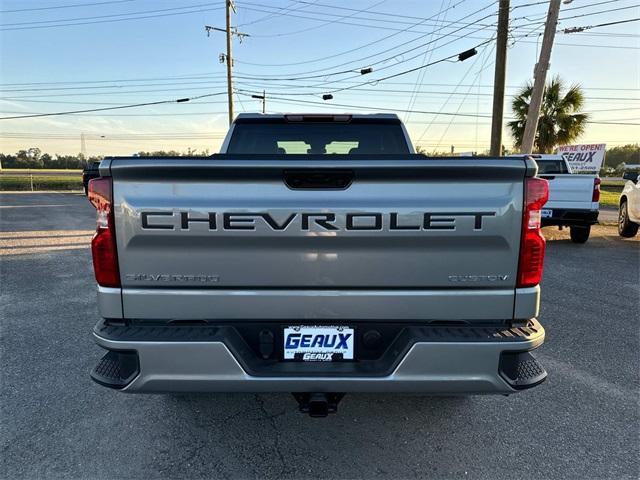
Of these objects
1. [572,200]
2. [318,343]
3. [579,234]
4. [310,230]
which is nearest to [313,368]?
[318,343]

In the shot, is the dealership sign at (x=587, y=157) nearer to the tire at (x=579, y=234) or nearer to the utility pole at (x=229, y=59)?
the tire at (x=579, y=234)

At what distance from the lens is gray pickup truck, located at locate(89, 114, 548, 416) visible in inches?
75.1

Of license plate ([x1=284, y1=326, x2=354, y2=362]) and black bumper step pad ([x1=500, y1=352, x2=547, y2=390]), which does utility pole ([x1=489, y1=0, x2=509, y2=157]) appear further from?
license plate ([x1=284, y1=326, x2=354, y2=362])

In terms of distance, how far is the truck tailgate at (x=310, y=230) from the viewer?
1.90 m

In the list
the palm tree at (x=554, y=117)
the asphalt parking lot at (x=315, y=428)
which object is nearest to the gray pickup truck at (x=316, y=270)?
the asphalt parking lot at (x=315, y=428)

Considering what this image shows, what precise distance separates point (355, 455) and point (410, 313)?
101cm

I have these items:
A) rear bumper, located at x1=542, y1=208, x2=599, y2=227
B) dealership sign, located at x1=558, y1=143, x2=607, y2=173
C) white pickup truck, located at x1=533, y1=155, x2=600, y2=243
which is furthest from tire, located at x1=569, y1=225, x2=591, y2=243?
dealership sign, located at x1=558, y1=143, x2=607, y2=173

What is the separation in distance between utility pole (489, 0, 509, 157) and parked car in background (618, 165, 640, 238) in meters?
3.69

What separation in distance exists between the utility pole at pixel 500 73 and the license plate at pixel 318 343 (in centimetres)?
1207

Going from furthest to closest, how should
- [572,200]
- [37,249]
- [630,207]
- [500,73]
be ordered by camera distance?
[500,73]
[630,207]
[572,200]
[37,249]

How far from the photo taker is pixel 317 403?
6.52ft

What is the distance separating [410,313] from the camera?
6.58 feet

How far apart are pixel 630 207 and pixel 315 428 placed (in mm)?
10272

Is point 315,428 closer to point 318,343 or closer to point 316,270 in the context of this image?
point 318,343
